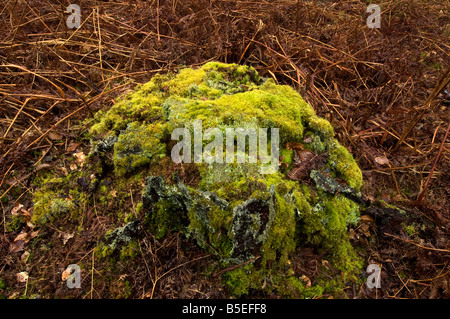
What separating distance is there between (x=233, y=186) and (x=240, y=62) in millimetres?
2845

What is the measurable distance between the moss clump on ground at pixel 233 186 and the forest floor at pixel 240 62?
7.0 inches

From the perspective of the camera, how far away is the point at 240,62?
4312mm

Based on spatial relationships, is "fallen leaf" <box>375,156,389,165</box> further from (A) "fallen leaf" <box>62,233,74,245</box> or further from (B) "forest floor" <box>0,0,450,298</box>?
(A) "fallen leaf" <box>62,233,74,245</box>

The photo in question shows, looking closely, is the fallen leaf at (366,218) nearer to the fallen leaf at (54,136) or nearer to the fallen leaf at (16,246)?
the fallen leaf at (16,246)

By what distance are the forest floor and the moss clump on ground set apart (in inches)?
7.0

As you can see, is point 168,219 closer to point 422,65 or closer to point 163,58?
point 163,58

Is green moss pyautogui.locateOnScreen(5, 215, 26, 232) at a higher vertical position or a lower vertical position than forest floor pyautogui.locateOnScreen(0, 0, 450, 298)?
lower

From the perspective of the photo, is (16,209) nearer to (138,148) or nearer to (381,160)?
(138,148)

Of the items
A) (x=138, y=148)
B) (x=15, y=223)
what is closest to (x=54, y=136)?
(x=15, y=223)

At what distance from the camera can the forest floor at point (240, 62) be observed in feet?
7.48

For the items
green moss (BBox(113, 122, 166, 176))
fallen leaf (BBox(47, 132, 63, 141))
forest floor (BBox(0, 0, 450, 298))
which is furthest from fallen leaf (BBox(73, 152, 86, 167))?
green moss (BBox(113, 122, 166, 176))

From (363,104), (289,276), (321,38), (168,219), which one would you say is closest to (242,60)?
(321,38)

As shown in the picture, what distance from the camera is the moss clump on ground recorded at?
2123 millimetres

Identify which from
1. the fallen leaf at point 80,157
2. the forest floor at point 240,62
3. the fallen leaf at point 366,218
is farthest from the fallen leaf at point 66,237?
the fallen leaf at point 366,218
